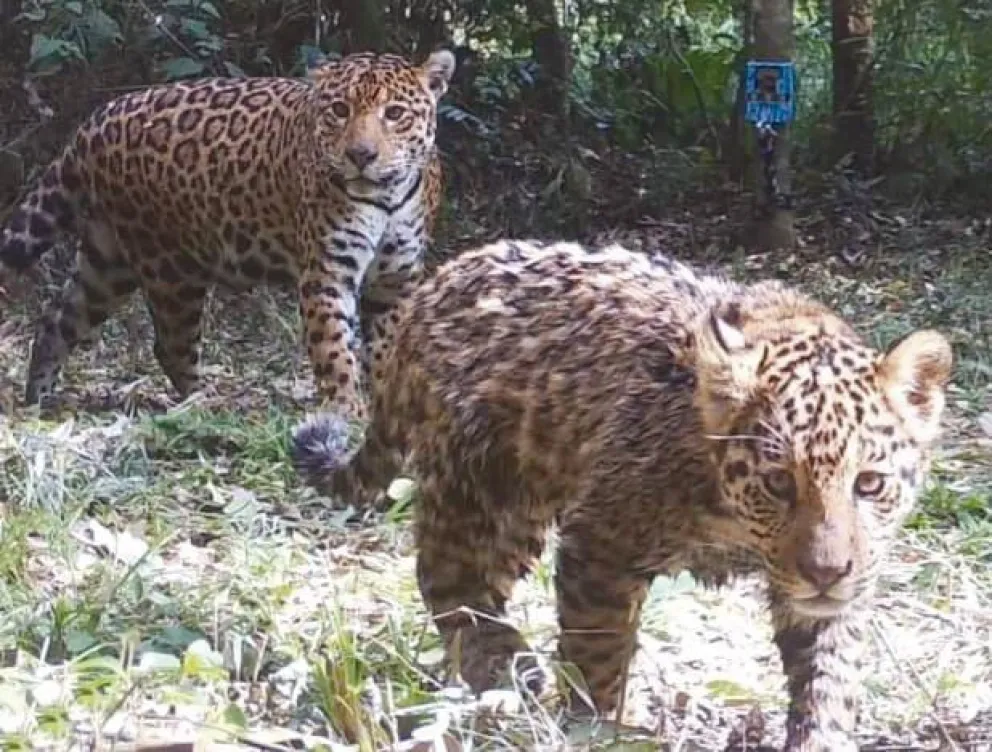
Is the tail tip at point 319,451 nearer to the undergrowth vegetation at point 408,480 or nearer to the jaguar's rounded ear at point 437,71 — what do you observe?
the undergrowth vegetation at point 408,480

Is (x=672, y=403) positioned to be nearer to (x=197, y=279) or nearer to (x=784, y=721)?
(x=784, y=721)

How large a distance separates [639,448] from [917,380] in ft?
1.89

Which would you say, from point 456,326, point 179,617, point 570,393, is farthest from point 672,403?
point 179,617

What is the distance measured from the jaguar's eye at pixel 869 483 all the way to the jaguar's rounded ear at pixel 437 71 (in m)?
4.80

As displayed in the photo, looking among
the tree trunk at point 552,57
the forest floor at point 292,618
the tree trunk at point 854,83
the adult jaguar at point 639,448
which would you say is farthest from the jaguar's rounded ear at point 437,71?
the tree trunk at point 854,83

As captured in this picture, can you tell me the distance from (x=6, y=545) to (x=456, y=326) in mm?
1365

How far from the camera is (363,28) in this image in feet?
35.5

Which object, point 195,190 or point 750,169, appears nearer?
point 195,190

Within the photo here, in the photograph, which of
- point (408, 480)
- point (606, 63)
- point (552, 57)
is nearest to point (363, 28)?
point (552, 57)

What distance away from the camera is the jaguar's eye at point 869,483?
4.00 metres

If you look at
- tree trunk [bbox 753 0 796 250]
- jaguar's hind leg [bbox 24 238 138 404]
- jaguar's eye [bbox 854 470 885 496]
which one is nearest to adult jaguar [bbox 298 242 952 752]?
jaguar's eye [bbox 854 470 885 496]

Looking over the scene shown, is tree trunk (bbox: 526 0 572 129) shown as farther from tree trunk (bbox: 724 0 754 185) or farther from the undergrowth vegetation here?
tree trunk (bbox: 724 0 754 185)

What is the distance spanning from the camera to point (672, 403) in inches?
175

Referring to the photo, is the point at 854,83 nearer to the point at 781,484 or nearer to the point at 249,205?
the point at 249,205
